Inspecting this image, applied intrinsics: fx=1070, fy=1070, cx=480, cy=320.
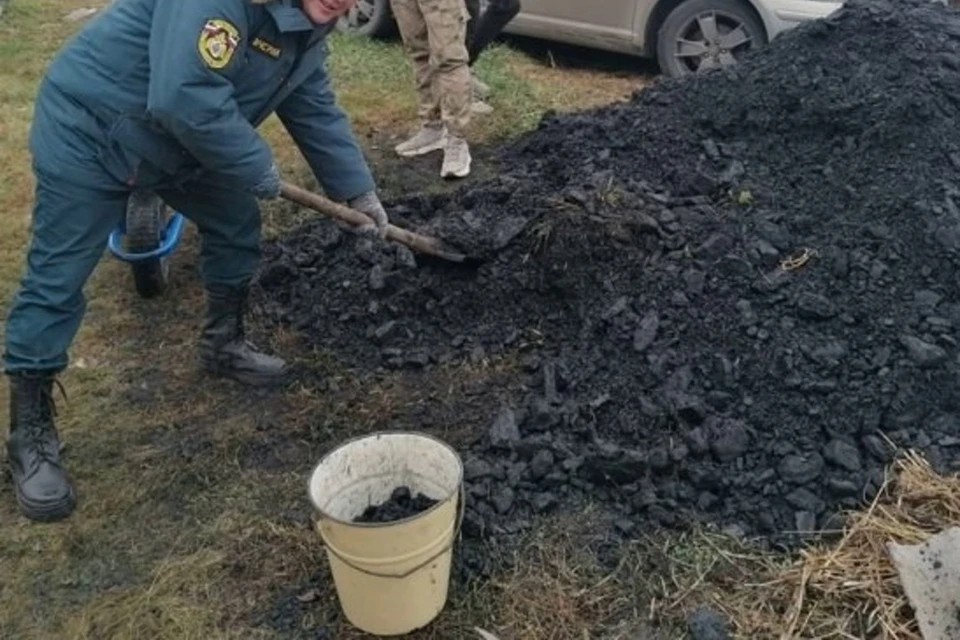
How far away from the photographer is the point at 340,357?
14.0 ft

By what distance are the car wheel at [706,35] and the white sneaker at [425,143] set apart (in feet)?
5.84

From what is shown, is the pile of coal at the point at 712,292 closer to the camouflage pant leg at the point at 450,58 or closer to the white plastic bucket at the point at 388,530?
the white plastic bucket at the point at 388,530

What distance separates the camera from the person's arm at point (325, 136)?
12.3ft

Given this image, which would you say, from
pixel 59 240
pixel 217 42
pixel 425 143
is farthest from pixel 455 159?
pixel 217 42

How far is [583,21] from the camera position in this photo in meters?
7.50

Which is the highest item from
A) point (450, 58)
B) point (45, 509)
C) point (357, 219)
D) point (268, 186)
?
point (268, 186)

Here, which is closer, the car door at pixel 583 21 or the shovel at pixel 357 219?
the shovel at pixel 357 219

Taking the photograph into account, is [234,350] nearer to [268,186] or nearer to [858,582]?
[268,186]

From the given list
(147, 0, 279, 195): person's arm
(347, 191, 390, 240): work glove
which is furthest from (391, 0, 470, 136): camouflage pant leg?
(147, 0, 279, 195): person's arm

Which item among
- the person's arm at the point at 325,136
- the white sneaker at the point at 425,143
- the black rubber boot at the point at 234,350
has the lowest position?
the white sneaker at the point at 425,143

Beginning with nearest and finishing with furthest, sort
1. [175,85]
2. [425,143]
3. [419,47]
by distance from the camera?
[175,85]
[419,47]
[425,143]

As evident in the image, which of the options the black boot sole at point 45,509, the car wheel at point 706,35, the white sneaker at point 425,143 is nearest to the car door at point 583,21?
the car wheel at point 706,35

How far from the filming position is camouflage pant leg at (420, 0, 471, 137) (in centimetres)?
558

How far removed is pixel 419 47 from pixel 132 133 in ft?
9.72
